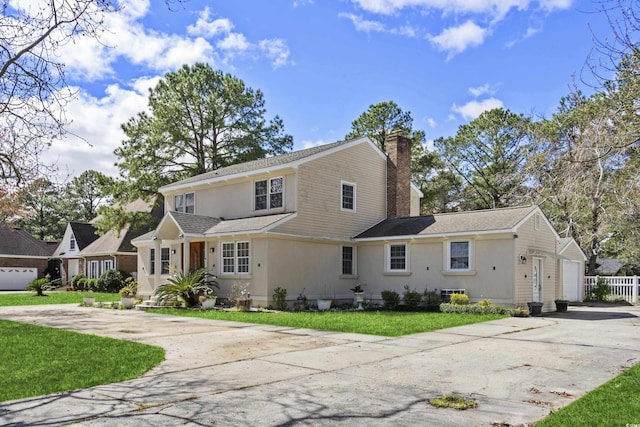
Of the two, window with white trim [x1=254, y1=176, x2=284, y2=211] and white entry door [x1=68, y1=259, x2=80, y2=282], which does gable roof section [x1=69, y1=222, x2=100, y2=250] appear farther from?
window with white trim [x1=254, y1=176, x2=284, y2=211]

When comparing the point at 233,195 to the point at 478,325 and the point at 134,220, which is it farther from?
the point at 478,325

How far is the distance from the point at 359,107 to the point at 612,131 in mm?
32505

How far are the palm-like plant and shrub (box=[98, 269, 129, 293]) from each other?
13.9m

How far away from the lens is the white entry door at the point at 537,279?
67.6 ft

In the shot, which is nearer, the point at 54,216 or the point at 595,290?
the point at 595,290

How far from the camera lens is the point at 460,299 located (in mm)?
19438

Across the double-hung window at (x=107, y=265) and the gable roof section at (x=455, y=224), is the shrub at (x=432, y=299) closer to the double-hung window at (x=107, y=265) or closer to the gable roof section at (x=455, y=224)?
the gable roof section at (x=455, y=224)

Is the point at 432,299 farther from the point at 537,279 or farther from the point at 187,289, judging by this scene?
the point at 187,289

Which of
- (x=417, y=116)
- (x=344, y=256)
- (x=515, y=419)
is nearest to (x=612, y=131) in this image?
(x=515, y=419)

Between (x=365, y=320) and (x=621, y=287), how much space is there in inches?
730

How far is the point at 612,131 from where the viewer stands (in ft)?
32.9

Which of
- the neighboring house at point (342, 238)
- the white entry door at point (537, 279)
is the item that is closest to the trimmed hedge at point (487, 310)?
the neighboring house at point (342, 238)

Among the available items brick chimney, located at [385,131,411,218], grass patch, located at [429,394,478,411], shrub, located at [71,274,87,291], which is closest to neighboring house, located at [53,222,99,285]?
shrub, located at [71,274,87,291]

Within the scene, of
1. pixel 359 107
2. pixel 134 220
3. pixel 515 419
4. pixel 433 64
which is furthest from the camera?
pixel 359 107
